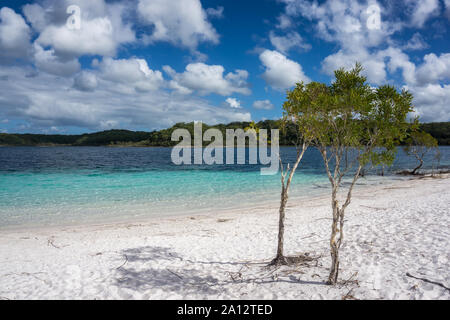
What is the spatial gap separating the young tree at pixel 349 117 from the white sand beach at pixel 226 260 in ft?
4.40

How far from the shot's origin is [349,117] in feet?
19.1

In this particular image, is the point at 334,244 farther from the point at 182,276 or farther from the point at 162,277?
the point at 162,277

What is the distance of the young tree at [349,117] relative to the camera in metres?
5.28

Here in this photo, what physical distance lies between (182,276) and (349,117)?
5979mm

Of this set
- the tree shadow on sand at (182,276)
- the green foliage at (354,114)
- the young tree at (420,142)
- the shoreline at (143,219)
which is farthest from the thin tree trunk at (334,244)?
the young tree at (420,142)

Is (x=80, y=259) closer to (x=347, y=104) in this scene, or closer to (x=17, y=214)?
(x=347, y=104)

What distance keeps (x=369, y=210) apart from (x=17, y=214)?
21.5 meters

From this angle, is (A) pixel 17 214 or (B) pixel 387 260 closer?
(B) pixel 387 260

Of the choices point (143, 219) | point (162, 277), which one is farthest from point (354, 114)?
point (143, 219)

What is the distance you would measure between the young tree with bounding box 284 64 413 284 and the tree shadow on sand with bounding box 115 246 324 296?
196cm

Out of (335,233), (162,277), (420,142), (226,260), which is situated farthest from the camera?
(420,142)

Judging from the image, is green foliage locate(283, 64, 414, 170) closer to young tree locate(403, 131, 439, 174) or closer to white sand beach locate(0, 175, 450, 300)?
white sand beach locate(0, 175, 450, 300)
